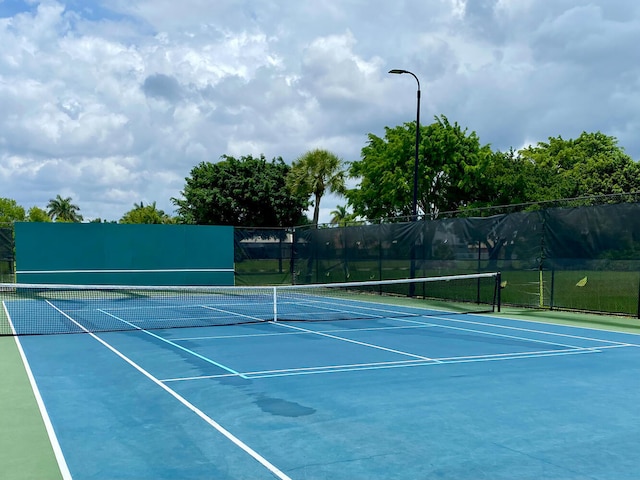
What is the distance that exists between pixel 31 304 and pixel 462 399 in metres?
16.0

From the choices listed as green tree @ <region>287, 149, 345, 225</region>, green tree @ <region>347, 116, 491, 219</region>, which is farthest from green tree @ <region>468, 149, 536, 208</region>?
green tree @ <region>287, 149, 345, 225</region>

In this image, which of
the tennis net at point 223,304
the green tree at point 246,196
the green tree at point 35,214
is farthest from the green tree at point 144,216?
the tennis net at point 223,304

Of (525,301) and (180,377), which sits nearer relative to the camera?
(180,377)

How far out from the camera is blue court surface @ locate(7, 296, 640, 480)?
4805 millimetres

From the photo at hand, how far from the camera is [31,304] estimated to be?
19.2 metres

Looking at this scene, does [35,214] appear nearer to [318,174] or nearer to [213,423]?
[318,174]

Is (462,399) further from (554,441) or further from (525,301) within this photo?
(525,301)

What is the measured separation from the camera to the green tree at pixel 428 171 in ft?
110

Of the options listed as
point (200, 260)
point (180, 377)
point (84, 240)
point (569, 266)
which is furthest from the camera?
point (200, 260)

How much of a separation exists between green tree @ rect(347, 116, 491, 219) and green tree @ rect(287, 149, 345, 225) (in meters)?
3.50

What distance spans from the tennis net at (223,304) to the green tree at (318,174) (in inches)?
591

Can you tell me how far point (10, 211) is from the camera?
7081 centimetres

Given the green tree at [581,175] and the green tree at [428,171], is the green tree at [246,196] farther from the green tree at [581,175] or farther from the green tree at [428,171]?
the green tree at [581,175]

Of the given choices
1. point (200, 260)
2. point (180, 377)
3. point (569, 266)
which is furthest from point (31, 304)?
point (569, 266)
